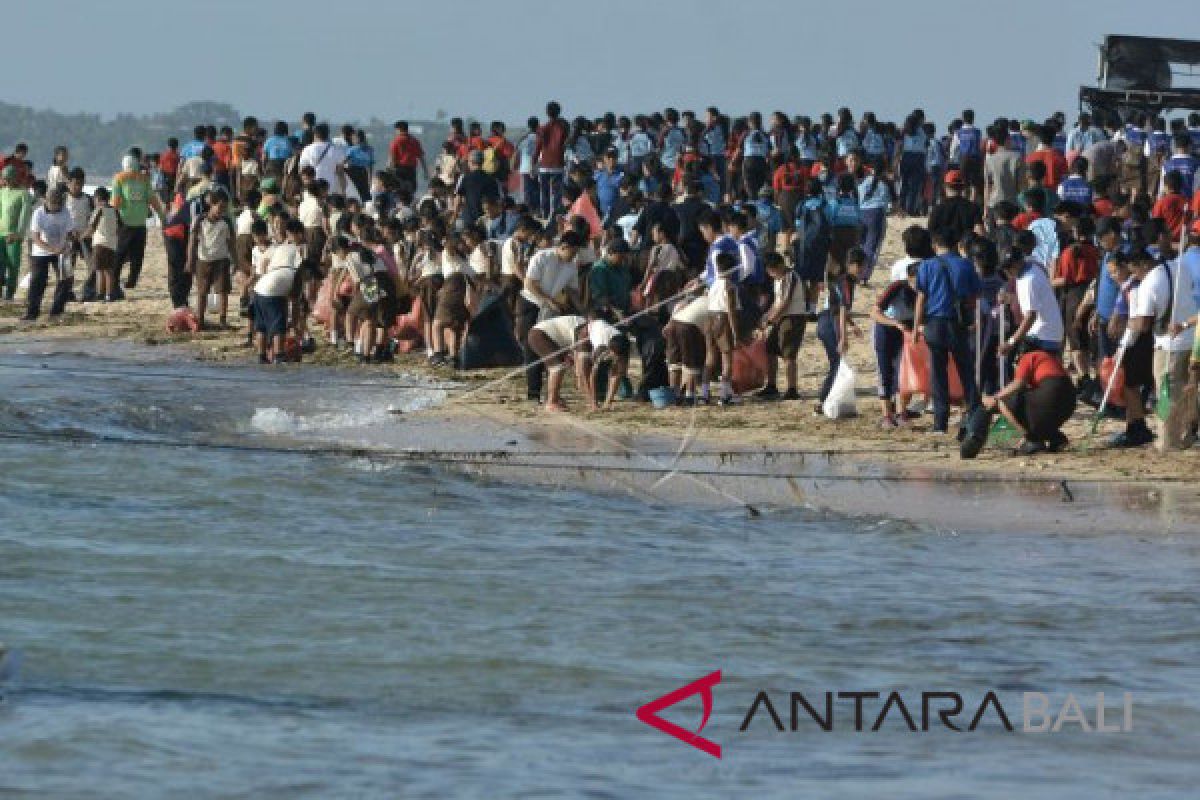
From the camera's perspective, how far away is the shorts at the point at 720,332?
18.9 metres

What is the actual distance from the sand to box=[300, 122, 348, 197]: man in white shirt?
3950mm

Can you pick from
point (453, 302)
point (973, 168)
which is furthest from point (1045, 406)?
point (973, 168)

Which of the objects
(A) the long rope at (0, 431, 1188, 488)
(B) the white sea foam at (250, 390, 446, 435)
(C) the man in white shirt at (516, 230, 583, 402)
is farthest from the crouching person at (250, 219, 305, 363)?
(C) the man in white shirt at (516, 230, 583, 402)

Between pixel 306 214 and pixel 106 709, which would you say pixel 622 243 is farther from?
pixel 106 709

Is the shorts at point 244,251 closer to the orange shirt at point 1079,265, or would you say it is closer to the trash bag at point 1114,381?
the orange shirt at point 1079,265

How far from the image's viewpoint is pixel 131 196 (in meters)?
27.4

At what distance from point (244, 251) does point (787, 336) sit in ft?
25.5

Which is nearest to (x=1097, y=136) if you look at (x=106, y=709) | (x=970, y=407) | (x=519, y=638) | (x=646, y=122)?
(x=646, y=122)

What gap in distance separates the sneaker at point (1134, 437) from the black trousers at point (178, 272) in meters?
12.5

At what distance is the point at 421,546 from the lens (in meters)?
15.2

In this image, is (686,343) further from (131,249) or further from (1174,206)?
(131,249)

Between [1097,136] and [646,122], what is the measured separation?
250 inches

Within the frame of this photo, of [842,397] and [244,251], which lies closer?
[842,397]

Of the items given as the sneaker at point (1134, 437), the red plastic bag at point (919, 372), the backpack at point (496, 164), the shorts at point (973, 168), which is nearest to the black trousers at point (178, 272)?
the backpack at point (496, 164)
